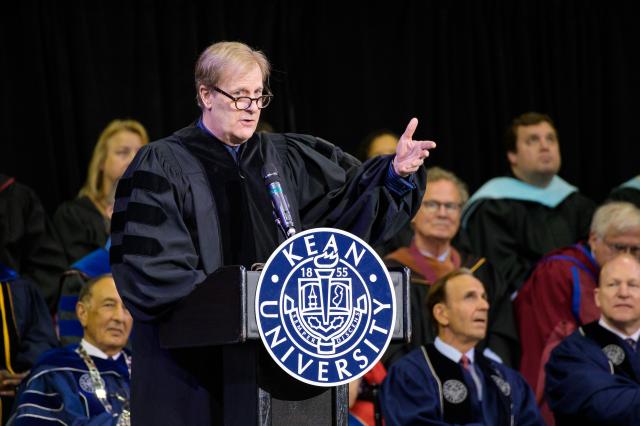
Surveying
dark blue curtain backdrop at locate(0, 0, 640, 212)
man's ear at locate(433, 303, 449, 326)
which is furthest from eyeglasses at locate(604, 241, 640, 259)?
dark blue curtain backdrop at locate(0, 0, 640, 212)

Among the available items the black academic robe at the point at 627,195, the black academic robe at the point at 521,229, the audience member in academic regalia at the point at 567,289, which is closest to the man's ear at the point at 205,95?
the audience member in academic regalia at the point at 567,289

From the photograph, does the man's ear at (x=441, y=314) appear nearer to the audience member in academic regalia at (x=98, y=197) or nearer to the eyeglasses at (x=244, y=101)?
the audience member in academic regalia at (x=98, y=197)

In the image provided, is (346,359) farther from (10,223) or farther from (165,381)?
(10,223)

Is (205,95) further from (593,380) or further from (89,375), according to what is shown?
(593,380)

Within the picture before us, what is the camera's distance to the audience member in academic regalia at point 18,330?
5057mm

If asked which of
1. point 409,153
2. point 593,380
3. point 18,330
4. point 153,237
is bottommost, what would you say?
point 593,380

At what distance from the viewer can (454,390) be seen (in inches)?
196

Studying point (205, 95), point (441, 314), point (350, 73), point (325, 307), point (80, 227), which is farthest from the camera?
point (350, 73)

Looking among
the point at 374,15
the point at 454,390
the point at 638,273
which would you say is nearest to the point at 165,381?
the point at 454,390

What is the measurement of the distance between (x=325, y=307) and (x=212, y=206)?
1.72 feet

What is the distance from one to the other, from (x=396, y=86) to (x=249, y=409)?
15.0ft

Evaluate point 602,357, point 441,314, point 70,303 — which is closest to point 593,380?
point 602,357

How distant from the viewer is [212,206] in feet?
9.30

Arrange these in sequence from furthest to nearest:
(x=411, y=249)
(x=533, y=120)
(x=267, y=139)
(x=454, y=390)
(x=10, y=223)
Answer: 1. (x=533, y=120)
2. (x=411, y=249)
3. (x=10, y=223)
4. (x=454, y=390)
5. (x=267, y=139)
